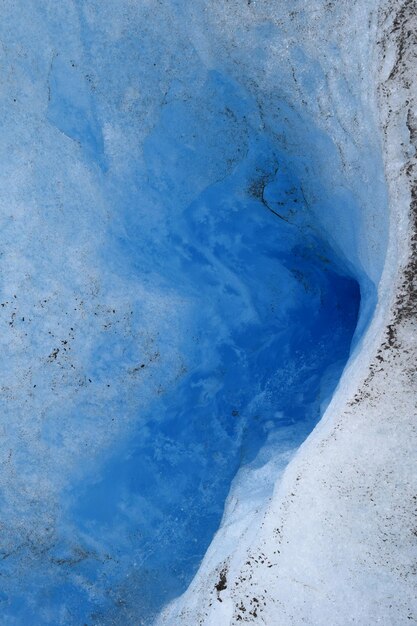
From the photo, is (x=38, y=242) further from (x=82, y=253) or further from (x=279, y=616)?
(x=279, y=616)

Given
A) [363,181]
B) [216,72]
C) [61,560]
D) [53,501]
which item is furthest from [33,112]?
[61,560]

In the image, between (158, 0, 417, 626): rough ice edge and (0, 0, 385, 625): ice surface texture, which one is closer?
(158, 0, 417, 626): rough ice edge

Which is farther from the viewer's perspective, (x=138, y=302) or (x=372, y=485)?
(x=138, y=302)

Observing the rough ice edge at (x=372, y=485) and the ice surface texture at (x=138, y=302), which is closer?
the rough ice edge at (x=372, y=485)

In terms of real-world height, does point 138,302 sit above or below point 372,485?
above
